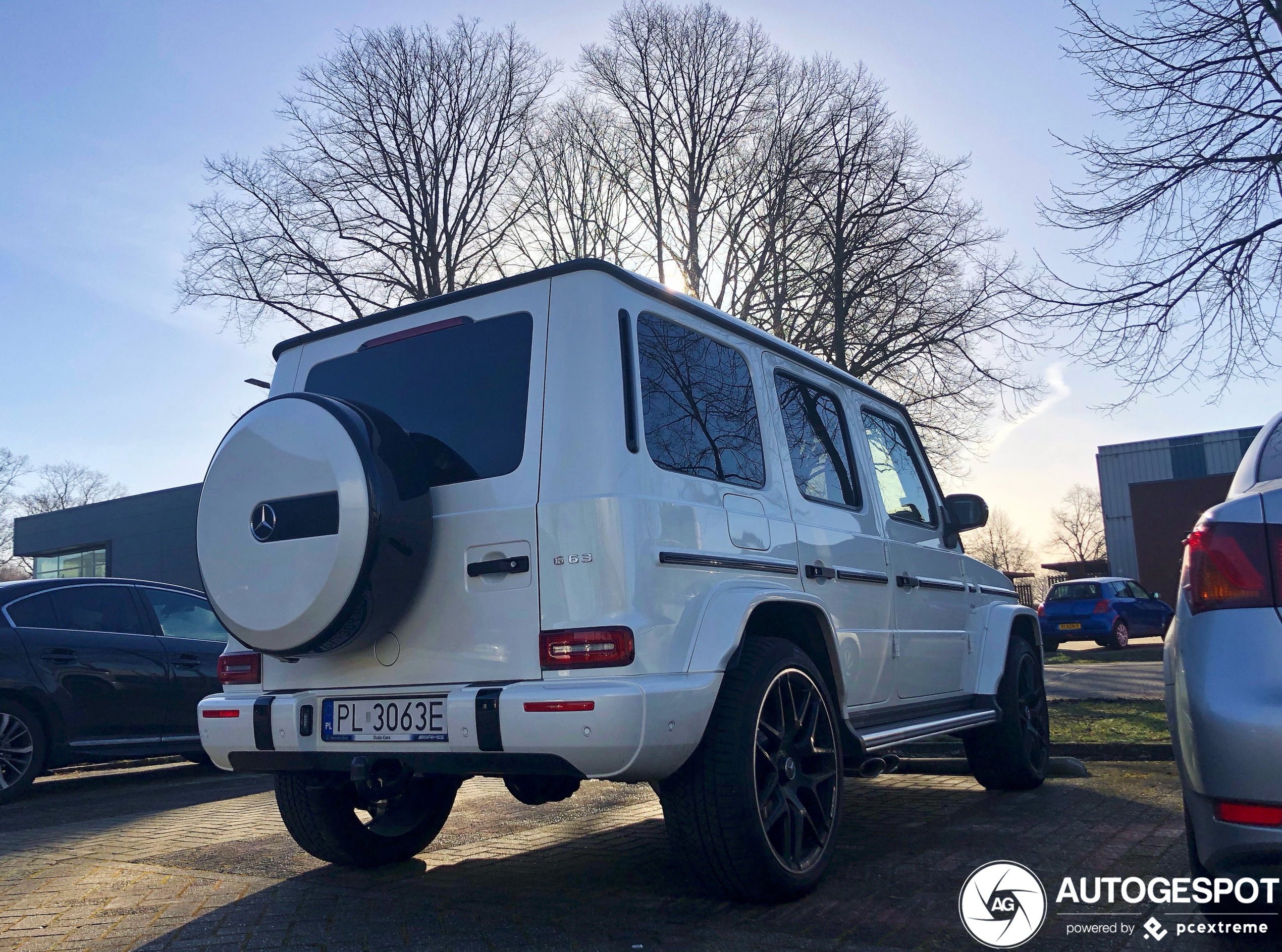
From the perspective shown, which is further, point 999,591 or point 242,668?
point 999,591

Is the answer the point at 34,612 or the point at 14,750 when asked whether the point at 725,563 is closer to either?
the point at 14,750

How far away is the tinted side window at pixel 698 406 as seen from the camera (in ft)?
12.0

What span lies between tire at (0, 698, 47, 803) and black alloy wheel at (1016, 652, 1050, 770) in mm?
6519

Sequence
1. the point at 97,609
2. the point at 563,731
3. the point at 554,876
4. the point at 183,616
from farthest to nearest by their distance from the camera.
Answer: the point at 183,616, the point at 97,609, the point at 554,876, the point at 563,731

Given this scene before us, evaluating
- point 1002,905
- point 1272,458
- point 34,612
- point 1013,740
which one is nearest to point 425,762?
point 1002,905

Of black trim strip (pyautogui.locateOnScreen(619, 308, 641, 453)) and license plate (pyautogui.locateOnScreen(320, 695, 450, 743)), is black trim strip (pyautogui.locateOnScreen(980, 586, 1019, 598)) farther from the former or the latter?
license plate (pyautogui.locateOnScreen(320, 695, 450, 743))

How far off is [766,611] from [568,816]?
244 cm

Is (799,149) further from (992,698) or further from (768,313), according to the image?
(992,698)

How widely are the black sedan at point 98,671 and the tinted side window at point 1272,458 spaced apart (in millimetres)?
7554

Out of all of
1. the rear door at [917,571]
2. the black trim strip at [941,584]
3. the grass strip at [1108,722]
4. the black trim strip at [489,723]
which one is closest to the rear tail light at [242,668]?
the black trim strip at [489,723]

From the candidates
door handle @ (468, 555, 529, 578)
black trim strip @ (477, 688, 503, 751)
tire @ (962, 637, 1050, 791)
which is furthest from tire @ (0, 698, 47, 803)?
tire @ (962, 637, 1050, 791)

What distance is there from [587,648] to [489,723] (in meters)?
0.39

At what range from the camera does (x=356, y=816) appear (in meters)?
4.41

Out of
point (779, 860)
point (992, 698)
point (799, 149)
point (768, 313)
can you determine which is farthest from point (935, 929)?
point (799, 149)
